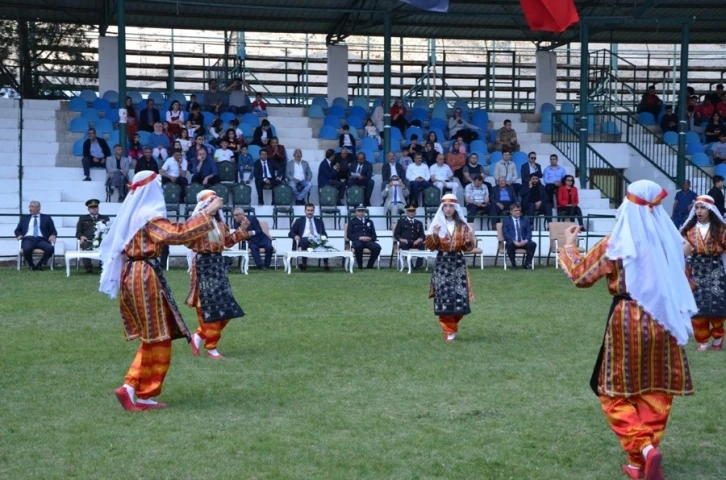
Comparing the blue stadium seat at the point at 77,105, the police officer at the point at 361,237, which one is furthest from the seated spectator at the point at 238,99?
the police officer at the point at 361,237

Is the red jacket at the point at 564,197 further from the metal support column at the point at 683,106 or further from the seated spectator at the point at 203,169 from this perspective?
the seated spectator at the point at 203,169

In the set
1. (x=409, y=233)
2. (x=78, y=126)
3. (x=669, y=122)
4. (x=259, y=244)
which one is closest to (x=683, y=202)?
(x=669, y=122)

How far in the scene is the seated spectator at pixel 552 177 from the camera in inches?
961

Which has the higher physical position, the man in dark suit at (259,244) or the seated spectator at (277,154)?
the seated spectator at (277,154)

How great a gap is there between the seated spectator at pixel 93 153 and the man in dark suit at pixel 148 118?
68.1 inches

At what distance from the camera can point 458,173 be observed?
24844 millimetres

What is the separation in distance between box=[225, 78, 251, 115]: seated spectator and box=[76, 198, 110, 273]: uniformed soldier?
7584 millimetres

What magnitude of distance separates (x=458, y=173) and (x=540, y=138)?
4.59 meters

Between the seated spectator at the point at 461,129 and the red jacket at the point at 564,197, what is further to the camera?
the seated spectator at the point at 461,129

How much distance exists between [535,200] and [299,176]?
16.9 ft

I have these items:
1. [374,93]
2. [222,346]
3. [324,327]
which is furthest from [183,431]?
[374,93]

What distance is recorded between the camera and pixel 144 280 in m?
8.32

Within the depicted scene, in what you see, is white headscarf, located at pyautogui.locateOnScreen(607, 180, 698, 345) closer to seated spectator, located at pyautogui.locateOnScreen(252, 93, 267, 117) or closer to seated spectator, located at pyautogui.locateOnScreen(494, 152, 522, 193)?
seated spectator, located at pyautogui.locateOnScreen(494, 152, 522, 193)

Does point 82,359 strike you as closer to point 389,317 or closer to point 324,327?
point 324,327
